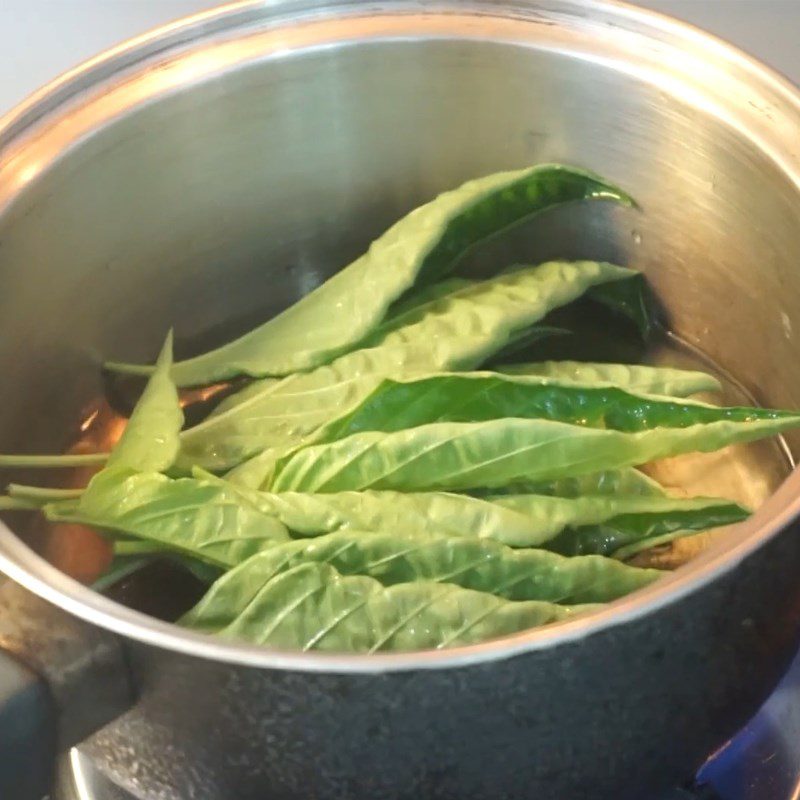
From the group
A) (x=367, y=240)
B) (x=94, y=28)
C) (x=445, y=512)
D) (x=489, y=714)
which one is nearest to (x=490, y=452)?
(x=445, y=512)

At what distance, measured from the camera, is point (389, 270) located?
57 centimetres

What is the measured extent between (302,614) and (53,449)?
0.26 metres

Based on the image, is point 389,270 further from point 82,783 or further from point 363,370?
point 82,783

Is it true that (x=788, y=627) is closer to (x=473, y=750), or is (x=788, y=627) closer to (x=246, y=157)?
(x=473, y=750)

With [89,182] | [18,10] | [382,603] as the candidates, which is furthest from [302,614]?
[18,10]

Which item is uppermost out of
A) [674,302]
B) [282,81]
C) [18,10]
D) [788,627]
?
[18,10]

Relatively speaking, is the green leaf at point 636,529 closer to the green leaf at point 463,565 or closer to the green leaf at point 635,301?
the green leaf at point 463,565

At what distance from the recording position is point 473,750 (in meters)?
0.35

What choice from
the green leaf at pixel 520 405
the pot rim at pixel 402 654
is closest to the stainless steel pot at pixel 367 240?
the pot rim at pixel 402 654

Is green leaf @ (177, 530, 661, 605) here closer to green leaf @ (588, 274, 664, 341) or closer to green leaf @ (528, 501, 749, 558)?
green leaf @ (528, 501, 749, 558)

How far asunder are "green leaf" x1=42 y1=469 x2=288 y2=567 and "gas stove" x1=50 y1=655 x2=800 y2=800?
0.33 ft

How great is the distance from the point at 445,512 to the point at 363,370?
12 cm

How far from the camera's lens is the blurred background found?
0.62 metres

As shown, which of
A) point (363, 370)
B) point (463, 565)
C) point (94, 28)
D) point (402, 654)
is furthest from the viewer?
point (94, 28)
